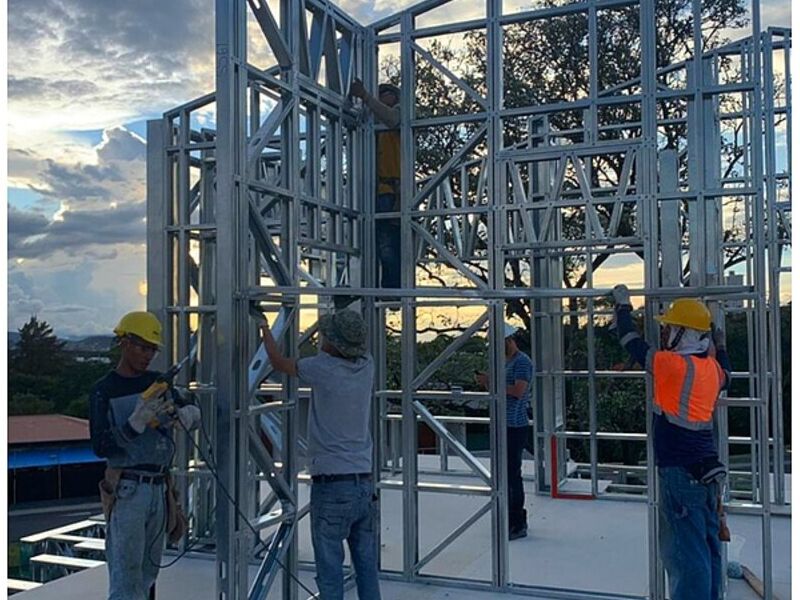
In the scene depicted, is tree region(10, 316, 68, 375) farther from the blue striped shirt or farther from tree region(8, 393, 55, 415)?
the blue striped shirt

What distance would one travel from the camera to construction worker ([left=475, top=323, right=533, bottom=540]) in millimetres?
6660

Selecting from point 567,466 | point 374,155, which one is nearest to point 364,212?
point 374,155

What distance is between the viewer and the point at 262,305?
14.6 feet

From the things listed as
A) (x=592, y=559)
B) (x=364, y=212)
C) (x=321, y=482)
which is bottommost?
(x=592, y=559)

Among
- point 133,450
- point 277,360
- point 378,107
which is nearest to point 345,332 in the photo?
point 277,360

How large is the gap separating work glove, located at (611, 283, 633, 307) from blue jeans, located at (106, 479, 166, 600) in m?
2.72

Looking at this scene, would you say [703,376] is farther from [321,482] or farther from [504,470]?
[321,482]

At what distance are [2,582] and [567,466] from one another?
268 inches

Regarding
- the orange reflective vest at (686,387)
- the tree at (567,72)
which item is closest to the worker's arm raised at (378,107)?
the orange reflective vest at (686,387)

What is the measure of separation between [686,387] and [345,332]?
1945 mm

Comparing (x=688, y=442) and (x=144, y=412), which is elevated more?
(x=144, y=412)

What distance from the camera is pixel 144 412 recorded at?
3.67m

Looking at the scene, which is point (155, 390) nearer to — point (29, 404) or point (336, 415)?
point (336, 415)

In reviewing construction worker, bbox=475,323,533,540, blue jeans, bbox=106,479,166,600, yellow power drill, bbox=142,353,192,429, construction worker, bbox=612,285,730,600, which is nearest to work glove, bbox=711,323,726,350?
construction worker, bbox=612,285,730,600
